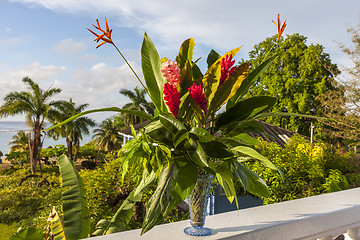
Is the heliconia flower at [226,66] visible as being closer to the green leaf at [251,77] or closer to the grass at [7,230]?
the green leaf at [251,77]

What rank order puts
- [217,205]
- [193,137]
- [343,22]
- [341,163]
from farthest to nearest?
1. [343,22]
2. [217,205]
3. [341,163]
4. [193,137]

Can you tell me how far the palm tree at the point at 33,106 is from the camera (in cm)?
1878

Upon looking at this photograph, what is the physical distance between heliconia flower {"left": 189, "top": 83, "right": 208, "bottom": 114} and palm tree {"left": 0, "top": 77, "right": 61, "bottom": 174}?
20.4 meters

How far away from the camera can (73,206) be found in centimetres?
158

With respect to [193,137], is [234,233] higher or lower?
lower

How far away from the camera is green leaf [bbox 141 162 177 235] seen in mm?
843

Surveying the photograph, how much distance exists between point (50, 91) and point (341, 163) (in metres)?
19.2

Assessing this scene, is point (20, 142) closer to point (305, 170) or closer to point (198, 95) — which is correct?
point (305, 170)

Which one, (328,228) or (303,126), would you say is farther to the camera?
(303,126)

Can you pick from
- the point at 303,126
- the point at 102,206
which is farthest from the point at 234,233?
the point at 303,126

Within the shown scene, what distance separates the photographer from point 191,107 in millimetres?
973

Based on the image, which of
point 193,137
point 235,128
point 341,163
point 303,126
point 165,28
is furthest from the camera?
point 303,126

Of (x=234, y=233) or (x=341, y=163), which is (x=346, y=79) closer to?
(x=341, y=163)

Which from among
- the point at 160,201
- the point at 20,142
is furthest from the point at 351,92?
the point at 20,142
